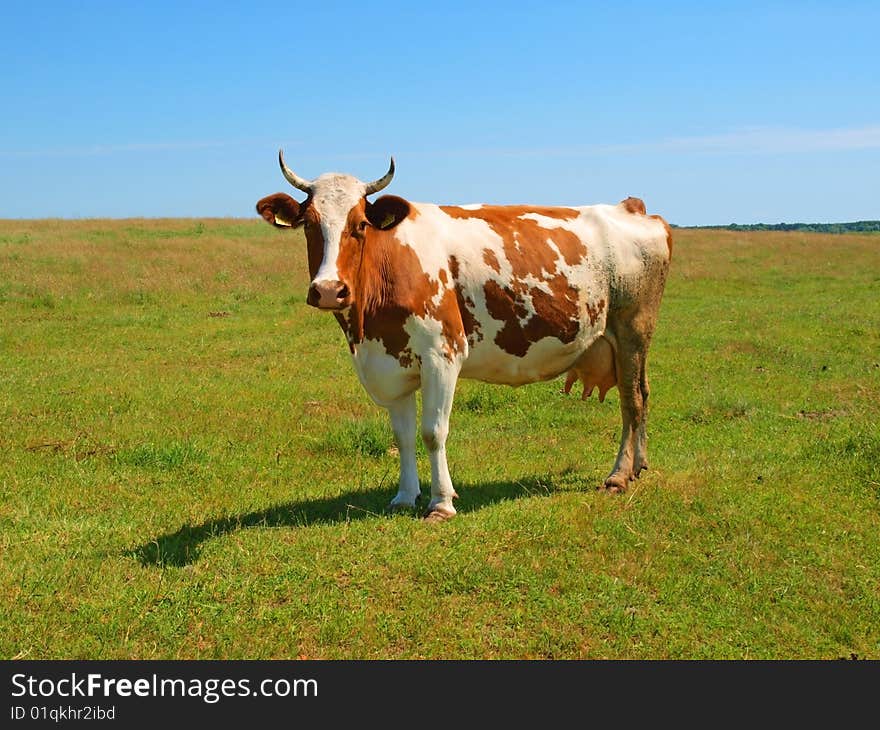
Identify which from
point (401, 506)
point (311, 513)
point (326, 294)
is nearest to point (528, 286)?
point (326, 294)

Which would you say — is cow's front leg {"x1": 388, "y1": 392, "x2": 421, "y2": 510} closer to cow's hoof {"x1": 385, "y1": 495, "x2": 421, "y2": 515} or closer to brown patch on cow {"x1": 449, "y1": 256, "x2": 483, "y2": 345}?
cow's hoof {"x1": 385, "y1": 495, "x2": 421, "y2": 515}

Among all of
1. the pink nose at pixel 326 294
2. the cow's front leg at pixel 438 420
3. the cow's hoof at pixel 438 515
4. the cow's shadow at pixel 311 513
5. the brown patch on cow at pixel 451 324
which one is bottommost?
the cow's shadow at pixel 311 513

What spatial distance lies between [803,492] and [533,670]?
392 centimetres

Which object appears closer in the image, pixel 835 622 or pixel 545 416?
pixel 835 622

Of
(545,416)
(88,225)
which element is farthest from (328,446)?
(88,225)

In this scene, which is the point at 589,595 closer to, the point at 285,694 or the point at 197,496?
the point at 285,694

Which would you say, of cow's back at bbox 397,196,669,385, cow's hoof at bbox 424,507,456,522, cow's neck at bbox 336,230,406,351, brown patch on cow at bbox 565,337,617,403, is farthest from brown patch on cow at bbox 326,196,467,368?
brown patch on cow at bbox 565,337,617,403

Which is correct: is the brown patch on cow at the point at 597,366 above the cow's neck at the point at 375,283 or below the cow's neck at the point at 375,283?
below

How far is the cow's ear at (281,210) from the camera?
283 inches

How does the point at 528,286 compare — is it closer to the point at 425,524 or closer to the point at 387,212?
the point at 387,212

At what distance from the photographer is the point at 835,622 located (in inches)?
232

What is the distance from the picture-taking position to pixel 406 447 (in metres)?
8.05

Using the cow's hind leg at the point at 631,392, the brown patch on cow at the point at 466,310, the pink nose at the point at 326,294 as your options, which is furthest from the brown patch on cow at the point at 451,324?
the cow's hind leg at the point at 631,392

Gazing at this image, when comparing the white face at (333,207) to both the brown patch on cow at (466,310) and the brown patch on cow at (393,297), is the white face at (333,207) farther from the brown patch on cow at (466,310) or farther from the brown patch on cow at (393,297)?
the brown patch on cow at (466,310)
